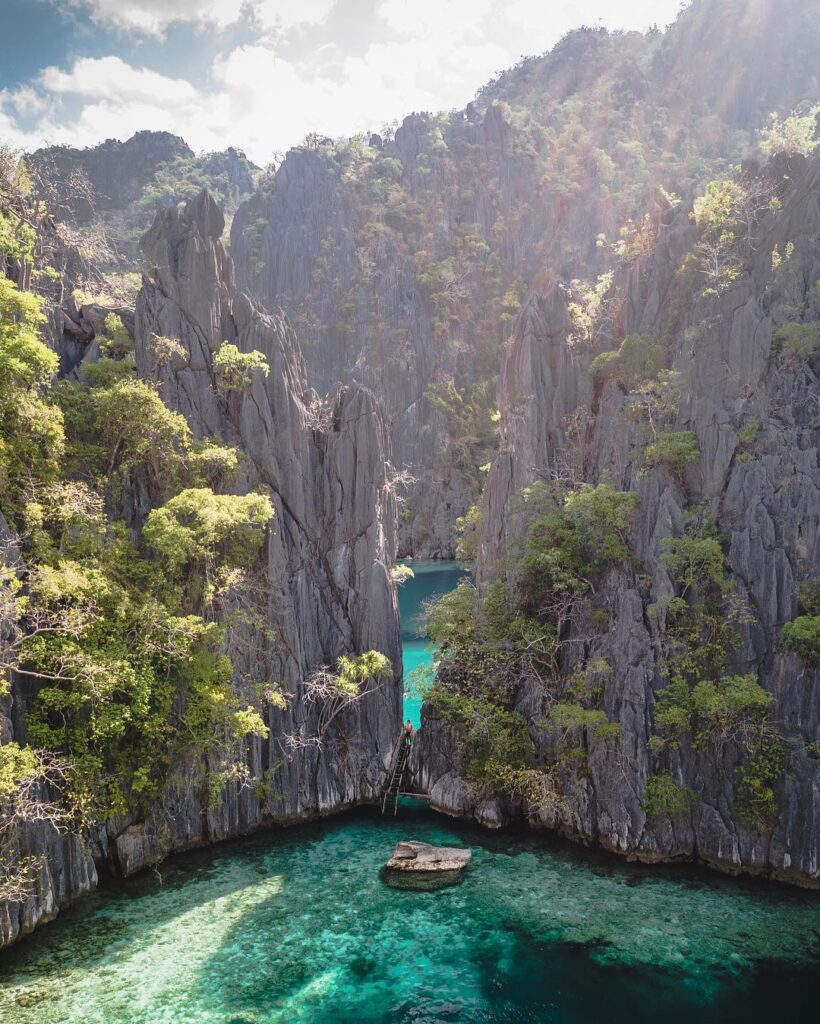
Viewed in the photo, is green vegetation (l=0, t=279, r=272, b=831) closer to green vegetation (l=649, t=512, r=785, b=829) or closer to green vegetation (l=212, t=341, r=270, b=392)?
green vegetation (l=212, t=341, r=270, b=392)

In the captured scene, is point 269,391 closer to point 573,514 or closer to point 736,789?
point 573,514

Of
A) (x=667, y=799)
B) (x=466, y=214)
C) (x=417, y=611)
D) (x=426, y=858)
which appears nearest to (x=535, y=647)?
(x=667, y=799)

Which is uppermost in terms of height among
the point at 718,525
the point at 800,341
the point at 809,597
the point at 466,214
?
the point at 466,214

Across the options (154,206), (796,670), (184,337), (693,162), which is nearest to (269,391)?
(184,337)

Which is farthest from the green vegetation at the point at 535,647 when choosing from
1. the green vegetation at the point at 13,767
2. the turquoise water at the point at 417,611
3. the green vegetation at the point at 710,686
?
the green vegetation at the point at 13,767

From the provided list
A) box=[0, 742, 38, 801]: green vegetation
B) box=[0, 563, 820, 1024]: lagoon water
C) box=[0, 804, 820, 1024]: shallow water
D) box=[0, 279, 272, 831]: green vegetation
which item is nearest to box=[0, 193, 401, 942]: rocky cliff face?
box=[0, 279, 272, 831]: green vegetation

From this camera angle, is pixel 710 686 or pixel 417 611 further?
pixel 417 611

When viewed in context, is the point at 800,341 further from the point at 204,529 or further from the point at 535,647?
the point at 204,529
